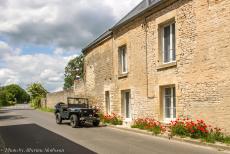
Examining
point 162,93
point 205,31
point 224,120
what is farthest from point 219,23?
point 162,93

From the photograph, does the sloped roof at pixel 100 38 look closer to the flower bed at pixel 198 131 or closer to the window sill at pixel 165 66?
the window sill at pixel 165 66

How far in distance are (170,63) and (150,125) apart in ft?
9.25

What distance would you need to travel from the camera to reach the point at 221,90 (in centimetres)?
1245

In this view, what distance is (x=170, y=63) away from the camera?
15.7m

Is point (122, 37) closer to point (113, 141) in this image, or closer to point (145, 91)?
point (145, 91)

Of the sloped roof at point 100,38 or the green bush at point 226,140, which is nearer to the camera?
the green bush at point 226,140

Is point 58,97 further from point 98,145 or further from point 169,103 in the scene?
point 98,145

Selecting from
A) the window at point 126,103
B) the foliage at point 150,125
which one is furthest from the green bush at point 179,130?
the window at point 126,103

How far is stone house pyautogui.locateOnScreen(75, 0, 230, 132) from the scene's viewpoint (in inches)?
500

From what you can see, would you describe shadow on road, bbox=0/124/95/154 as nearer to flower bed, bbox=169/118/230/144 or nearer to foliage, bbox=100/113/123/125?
flower bed, bbox=169/118/230/144

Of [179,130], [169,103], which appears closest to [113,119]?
[169,103]

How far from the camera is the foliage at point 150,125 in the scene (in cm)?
1513

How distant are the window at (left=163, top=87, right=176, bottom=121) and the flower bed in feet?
5.09

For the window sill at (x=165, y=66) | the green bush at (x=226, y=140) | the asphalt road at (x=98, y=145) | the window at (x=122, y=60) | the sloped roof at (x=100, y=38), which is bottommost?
the asphalt road at (x=98, y=145)
